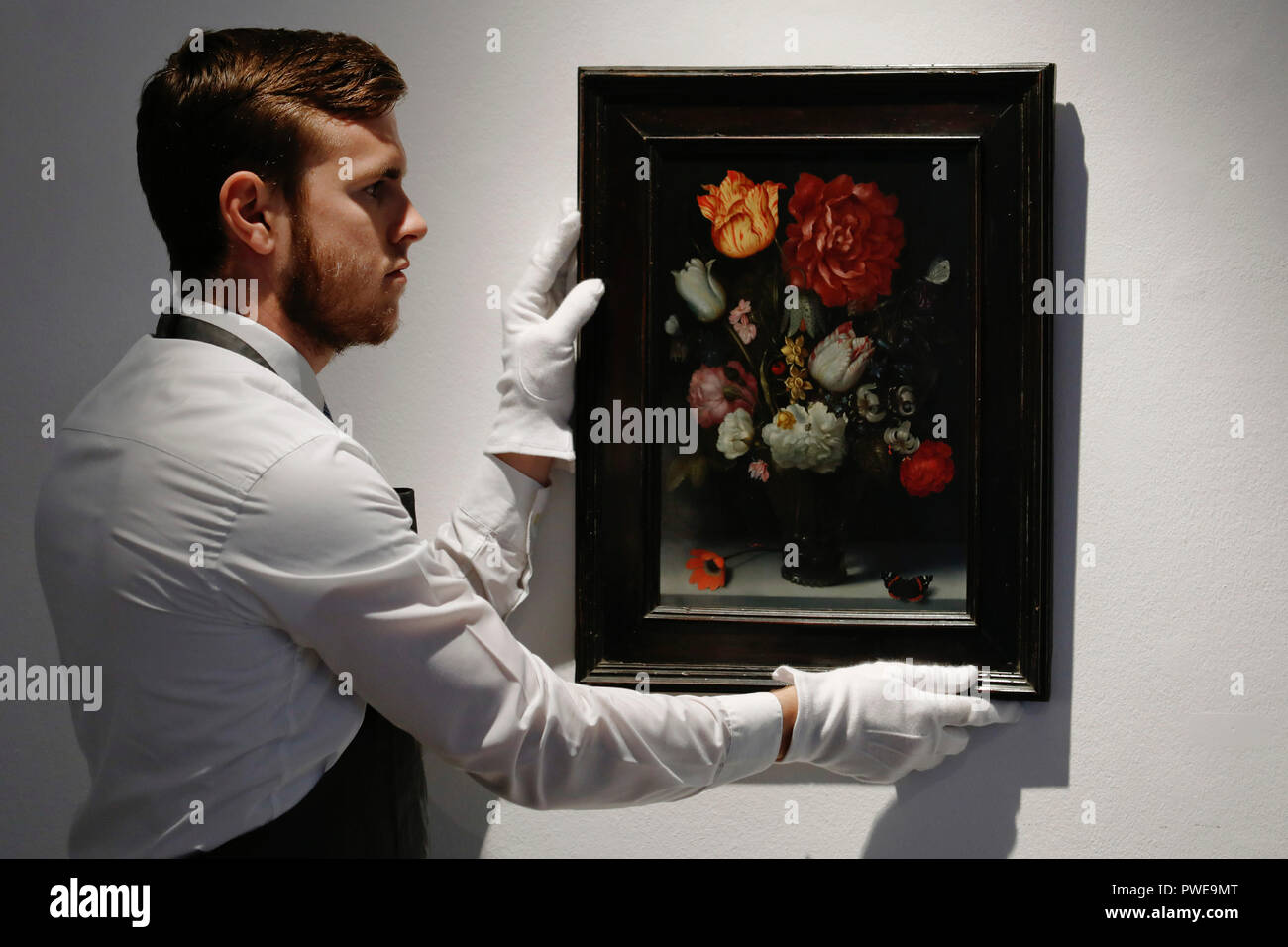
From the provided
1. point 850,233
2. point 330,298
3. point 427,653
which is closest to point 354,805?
point 427,653

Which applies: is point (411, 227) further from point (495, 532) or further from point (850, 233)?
point (850, 233)

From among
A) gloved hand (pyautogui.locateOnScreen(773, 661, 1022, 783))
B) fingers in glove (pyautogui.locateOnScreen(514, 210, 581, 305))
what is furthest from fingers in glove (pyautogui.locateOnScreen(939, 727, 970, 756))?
fingers in glove (pyautogui.locateOnScreen(514, 210, 581, 305))

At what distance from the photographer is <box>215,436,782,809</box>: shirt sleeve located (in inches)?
27.7

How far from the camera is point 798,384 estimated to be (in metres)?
1.00

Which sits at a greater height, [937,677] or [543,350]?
[543,350]

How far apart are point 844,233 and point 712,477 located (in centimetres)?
29

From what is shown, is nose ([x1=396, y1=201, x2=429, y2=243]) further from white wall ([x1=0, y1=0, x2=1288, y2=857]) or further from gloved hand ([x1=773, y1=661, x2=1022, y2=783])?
gloved hand ([x1=773, y1=661, x2=1022, y2=783])

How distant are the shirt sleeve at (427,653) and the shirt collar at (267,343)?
11 centimetres

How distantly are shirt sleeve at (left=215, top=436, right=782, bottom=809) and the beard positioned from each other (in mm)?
147

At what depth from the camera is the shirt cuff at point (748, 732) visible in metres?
0.87

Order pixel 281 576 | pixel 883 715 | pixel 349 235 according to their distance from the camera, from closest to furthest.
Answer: pixel 281 576
pixel 349 235
pixel 883 715

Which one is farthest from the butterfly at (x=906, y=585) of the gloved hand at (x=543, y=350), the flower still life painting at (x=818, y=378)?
the gloved hand at (x=543, y=350)

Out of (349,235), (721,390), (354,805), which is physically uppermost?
(349,235)

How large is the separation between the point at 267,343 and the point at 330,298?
70mm
